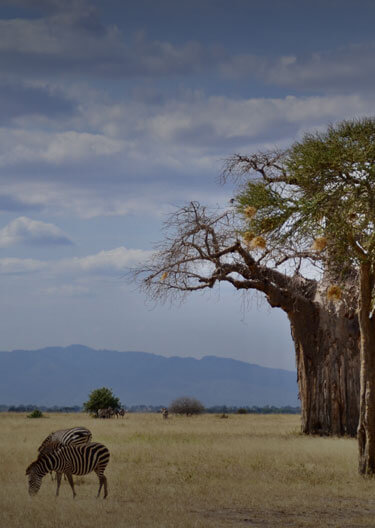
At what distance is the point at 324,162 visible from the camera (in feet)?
59.8

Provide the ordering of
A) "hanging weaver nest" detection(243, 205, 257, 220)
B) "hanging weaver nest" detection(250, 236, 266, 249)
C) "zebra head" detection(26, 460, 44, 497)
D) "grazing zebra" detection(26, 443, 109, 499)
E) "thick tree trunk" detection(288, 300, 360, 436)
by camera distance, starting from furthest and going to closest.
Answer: "thick tree trunk" detection(288, 300, 360, 436)
"hanging weaver nest" detection(243, 205, 257, 220)
"hanging weaver nest" detection(250, 236, 266, 249)
"zebra head" detection(26, 460, 44, 497)
"grazing zebra" detection(26, 443, 109, 499)

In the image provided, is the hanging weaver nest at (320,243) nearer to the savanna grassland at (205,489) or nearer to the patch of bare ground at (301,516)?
the savanna grassland at (205,489)

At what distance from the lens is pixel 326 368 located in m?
30.0

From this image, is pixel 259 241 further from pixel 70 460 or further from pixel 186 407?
pixel 186 407

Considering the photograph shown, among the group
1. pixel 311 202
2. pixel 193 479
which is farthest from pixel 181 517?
pixel 311 202

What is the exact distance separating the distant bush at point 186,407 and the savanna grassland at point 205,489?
37.0m

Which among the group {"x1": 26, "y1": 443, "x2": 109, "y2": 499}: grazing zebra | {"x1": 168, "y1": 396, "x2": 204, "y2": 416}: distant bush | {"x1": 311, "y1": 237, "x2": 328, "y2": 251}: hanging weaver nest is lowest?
{"x1": 26, "y1": 443, "x2": 109, "y2": 499}: grazing zebra

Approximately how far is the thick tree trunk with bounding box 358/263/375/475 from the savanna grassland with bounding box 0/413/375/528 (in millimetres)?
583

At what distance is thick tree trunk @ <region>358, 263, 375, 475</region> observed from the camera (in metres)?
18.2

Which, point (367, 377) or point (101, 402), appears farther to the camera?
point (101, 402)

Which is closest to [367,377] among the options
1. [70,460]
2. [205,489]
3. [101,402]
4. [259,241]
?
[259,241]

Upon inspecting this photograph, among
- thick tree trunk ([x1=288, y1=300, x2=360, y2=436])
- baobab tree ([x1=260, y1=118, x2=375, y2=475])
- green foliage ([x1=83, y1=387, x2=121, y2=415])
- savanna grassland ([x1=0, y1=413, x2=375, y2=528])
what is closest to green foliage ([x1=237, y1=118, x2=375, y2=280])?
baobab tree ([x1=260, y1=118, x2=375, y2=475])

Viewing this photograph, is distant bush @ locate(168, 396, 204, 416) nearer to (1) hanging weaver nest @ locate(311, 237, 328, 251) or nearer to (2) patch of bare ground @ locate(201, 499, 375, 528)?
(1) hanging weaver nest @ locate(311, 237, 328, 251)

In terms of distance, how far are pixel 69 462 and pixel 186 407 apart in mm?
50154
